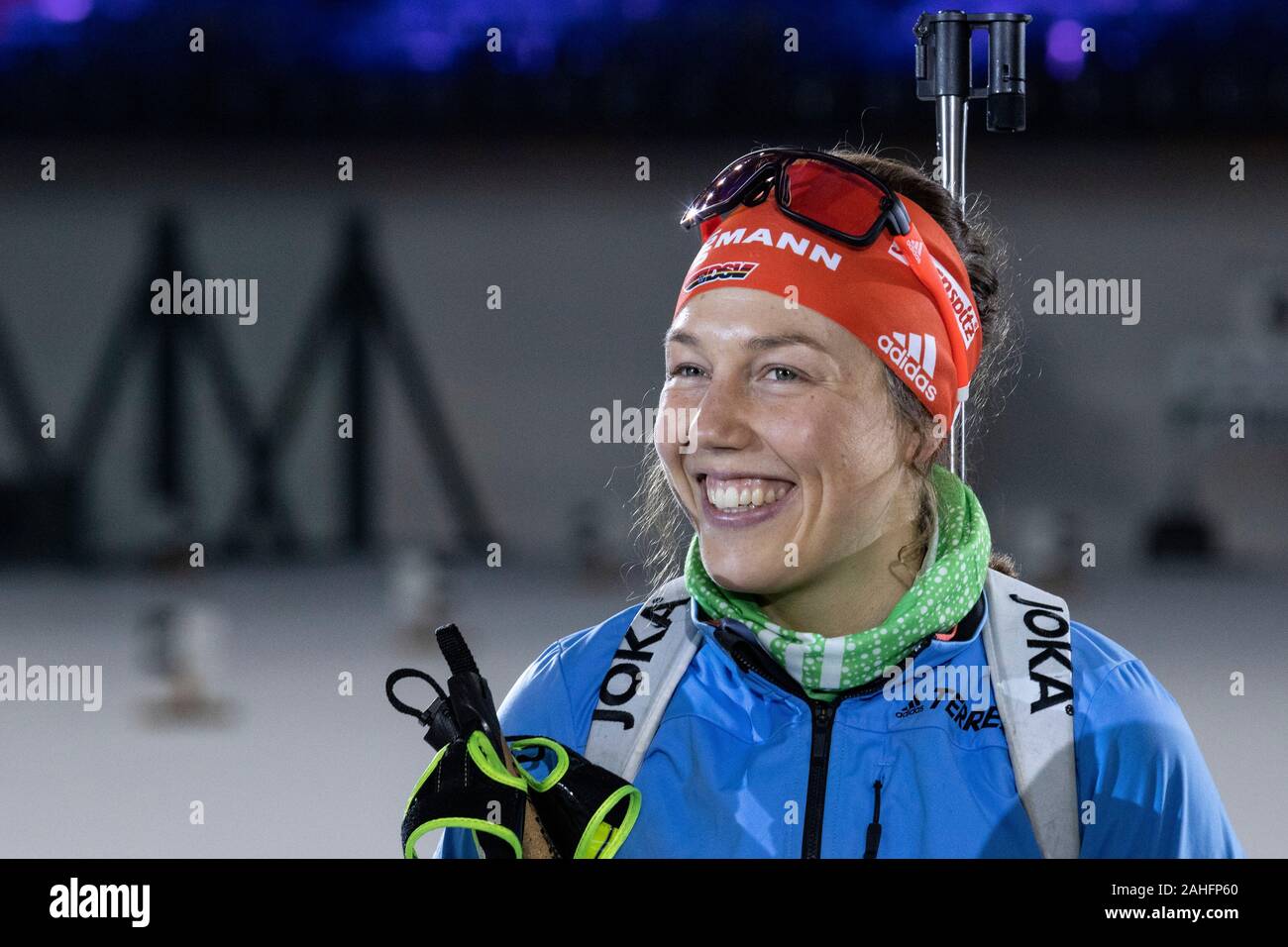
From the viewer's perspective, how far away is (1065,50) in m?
3.84

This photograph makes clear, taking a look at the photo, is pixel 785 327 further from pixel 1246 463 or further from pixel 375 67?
pixel 1246 463

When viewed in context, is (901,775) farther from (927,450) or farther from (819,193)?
(819,193)

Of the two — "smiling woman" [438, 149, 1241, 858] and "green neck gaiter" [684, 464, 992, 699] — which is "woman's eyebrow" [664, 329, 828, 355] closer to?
"smiling woman" [438, 149, 1241, 858]

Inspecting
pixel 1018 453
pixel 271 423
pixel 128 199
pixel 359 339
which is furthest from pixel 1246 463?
pixel 128 199

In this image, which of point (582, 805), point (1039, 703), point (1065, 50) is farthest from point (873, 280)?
point (1065, 50)

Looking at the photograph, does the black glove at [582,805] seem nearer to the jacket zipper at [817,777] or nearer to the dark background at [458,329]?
the jacket zipper at [817,777]

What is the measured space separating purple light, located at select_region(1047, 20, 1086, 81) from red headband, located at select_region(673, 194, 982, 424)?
197cm

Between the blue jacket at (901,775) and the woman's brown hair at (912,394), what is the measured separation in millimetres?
226

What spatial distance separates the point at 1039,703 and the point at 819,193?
695 millimetres

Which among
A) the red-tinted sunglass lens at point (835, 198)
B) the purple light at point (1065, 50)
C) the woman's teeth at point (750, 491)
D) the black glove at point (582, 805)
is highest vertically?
the purple light at point (1065, 50)

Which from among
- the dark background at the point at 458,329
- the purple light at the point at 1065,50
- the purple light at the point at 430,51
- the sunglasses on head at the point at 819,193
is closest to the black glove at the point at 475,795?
the sunglasses on head at the point at 819,193

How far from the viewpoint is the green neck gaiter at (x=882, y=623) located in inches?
60.7

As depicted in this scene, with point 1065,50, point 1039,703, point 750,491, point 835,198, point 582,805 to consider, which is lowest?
point 582,805

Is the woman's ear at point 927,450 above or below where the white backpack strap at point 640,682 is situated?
above
